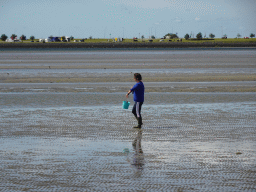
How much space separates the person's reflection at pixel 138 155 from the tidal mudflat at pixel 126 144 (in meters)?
0.02

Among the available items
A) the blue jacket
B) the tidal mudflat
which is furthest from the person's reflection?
the blue jacket

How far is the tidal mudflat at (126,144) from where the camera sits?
709cm

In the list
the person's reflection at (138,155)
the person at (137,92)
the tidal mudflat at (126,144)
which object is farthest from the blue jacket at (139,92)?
the person's reflection at (138,155)

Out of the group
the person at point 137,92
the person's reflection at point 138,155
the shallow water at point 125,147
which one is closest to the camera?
the shallow water at point 125,147

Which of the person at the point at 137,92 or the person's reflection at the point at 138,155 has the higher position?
the person at the point at 137,92

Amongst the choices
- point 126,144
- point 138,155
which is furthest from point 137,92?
point 138,155

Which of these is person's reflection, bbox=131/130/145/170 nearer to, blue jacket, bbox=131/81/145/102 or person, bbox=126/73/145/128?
person, bbox=126/73/145/128

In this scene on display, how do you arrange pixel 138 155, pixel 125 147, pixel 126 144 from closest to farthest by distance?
pixel 138 155 → pixel 125 147 → pixel 126 144

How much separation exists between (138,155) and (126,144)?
120 cm

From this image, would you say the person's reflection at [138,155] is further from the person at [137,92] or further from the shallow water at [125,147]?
the person at [137,92]

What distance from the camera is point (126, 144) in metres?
10.0

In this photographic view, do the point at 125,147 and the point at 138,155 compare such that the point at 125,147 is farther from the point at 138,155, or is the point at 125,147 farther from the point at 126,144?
the point at 138,155

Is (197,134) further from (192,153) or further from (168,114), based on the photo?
(168,114)

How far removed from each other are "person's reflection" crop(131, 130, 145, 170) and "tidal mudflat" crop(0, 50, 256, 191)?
0.02 m
